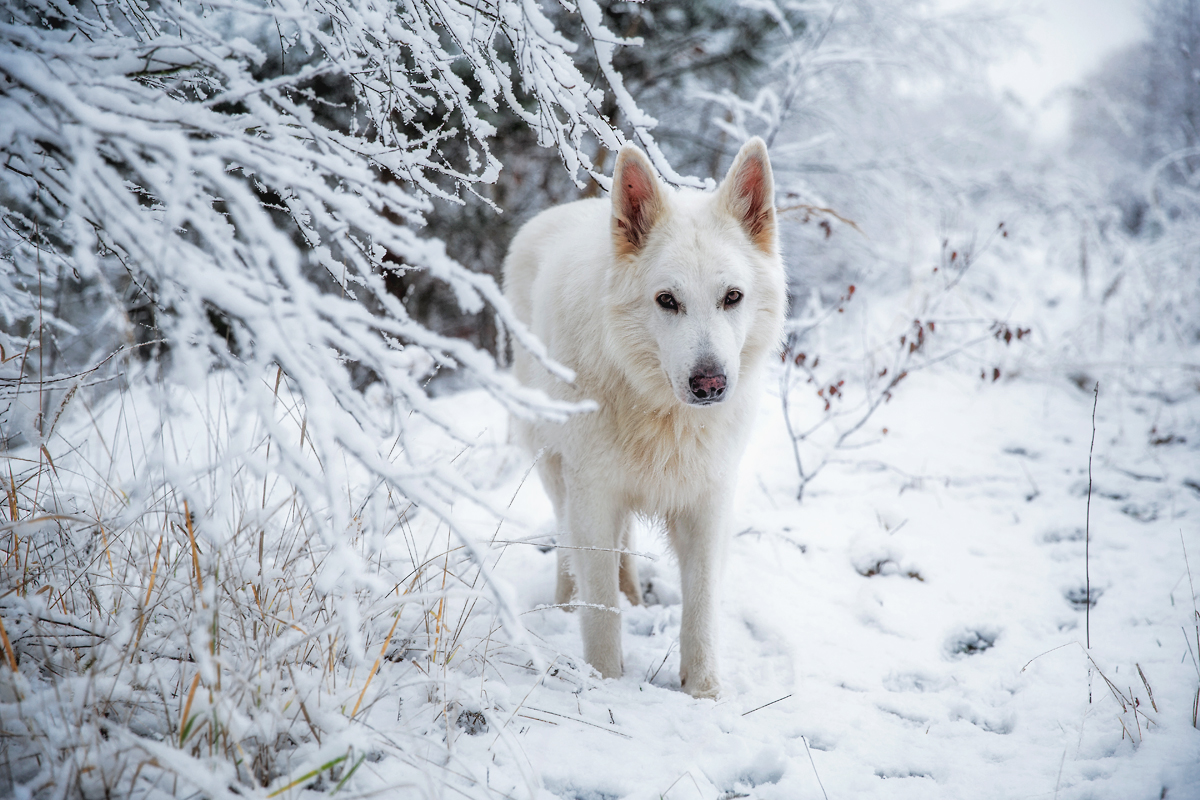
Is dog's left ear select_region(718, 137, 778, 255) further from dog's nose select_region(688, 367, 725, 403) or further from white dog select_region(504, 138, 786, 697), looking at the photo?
dog's nose select_region(688, 367, 725, 403)

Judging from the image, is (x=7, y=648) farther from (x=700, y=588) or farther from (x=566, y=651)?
(x=700, y=588)

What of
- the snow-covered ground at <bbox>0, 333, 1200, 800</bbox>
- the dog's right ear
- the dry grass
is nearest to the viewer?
the dry grass

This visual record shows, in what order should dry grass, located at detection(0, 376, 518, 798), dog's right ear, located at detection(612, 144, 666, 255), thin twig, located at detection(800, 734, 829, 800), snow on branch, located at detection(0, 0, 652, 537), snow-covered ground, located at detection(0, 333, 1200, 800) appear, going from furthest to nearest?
1. dog's right ear, located at detection(612, 144, 666, 255)
2. thin twig, located at detection(800, 734, 829, 800)
3. snow-covered ground, located at detection(0, 333, 1200, 800)
4. dry grass, located at detection(0, 376, 518, 798)
5. snow on branch, located at detection(0, 0, 652, 537)

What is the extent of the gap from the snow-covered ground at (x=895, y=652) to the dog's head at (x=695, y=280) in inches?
27.1

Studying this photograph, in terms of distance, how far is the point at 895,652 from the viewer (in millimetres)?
2529

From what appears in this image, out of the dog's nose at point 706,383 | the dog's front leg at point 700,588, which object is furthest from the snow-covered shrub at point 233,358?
the dog's front leg at point 700,588

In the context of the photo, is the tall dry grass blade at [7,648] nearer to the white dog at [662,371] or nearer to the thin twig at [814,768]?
the white dog at [662,371]

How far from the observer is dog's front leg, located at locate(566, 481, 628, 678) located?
7.50ft

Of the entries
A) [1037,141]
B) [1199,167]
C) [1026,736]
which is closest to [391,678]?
[1026,736]

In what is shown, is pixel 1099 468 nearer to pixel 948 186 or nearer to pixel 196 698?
pixel 948 186

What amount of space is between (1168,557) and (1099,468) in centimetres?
122

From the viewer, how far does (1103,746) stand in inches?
73.6

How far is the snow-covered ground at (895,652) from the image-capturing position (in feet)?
5.52

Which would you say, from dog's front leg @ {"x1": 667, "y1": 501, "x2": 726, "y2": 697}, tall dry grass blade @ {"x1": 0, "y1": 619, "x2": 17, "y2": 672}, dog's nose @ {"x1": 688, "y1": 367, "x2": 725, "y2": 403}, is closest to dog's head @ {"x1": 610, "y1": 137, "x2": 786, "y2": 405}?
dog's nose @ {"x1": 688, "y1": 367, "x2": 725, "y2": 403}
